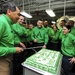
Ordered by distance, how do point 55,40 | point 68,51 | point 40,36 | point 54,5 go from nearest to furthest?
point 68,51, point 40,36, point 55,40, point 54,5

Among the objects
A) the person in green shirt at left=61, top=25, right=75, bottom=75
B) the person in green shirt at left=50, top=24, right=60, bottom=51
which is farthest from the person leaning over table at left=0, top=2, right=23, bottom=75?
the person in green shirt at left=50, top=24, right=60, bottom=51

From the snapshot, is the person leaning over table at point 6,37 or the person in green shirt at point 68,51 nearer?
the person leaning over table at point 6,37

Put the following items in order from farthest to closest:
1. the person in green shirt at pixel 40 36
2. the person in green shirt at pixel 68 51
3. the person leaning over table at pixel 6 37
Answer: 1. the person in green shirt at pixel 40 36
2. the person in green shirt at pixel 68 51
3. the person leaning over table at pixel 6 37

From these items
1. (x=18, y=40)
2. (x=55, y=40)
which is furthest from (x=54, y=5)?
(x=18, y=40)

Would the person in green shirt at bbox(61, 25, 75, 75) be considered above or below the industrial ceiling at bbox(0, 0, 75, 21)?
below

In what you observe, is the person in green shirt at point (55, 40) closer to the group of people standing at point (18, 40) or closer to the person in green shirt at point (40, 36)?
the group of people standing at point (18, 40)

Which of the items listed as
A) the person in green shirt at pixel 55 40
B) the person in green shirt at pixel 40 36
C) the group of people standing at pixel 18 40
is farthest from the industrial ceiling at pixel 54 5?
the person in green shirt at pixel 40 36

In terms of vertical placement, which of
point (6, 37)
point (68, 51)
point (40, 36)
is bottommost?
point (40, 36)

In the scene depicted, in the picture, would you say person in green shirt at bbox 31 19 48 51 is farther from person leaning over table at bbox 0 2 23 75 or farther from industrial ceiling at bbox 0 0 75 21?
person leaning over table at bbox 0 2 23 75

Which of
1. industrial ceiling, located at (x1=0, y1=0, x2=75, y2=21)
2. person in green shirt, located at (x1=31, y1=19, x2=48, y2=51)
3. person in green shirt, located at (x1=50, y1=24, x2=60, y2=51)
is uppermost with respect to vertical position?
industrial ceiling, located at (x1=0, y1=0, x2=75, y2=21)

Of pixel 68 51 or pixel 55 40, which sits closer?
pixel 68 51

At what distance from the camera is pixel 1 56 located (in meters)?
2.21

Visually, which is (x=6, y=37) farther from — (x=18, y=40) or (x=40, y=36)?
(x=40, y=36)

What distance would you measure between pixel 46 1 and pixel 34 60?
6741mm
